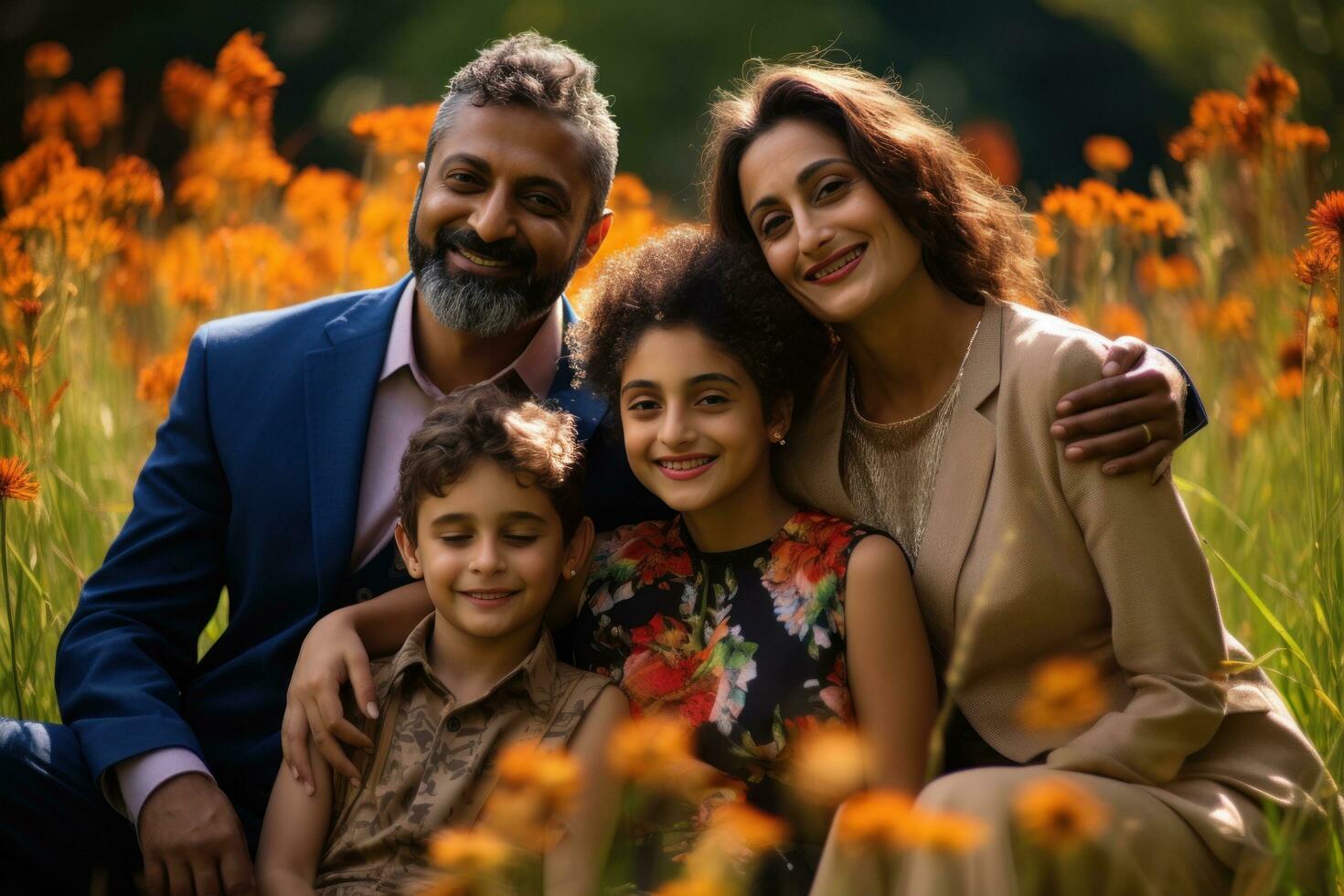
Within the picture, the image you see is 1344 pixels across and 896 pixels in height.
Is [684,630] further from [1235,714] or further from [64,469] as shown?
[64,469]

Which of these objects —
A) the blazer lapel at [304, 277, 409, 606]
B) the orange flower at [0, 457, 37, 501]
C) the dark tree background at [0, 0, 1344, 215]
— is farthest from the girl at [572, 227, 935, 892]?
the dark tree background at [0, 0, 1344, 215]

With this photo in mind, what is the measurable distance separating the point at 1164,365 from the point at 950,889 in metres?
1.03

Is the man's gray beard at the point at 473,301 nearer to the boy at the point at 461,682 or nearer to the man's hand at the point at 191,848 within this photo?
the boy at the point at 461,682

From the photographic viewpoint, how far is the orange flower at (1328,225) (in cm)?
245

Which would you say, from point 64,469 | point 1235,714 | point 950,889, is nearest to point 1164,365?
point 1235,714

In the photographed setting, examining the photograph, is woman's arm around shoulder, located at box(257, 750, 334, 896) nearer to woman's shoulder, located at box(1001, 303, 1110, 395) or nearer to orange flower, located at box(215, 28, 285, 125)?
woman's shoulder, located at box(1001, 303, 1110, 395)

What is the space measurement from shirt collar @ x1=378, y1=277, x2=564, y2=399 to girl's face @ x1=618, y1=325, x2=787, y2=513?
1.66ft

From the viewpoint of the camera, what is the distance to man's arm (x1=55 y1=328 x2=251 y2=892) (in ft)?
8.09

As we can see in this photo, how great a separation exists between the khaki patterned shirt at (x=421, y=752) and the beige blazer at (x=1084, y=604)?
27.0 inches

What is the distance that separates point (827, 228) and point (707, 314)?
265 millimetres

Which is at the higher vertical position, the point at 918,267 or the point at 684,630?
the point at 918,267

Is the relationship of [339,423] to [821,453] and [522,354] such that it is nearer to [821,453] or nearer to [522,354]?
[522,354]

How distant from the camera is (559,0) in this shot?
1075 cm

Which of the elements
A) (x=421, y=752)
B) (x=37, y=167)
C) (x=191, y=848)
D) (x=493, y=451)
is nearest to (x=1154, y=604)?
(x=493, y=451)
